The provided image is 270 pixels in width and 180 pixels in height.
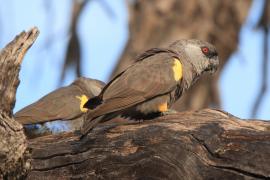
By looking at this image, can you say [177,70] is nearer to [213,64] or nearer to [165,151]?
[213,64]

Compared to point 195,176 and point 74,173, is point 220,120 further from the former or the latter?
point 74,173

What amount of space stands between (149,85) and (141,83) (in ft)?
0.31

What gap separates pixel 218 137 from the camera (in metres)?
5.70

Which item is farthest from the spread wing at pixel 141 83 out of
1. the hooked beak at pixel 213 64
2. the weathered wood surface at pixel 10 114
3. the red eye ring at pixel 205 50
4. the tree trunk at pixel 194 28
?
the tree trunk at pixel 194 28

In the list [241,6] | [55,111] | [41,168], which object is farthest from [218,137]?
[241,6]

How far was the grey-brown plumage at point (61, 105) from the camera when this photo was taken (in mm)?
8476

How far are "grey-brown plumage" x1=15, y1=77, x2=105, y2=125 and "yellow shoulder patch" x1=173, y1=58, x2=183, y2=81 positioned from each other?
1879 millimetres

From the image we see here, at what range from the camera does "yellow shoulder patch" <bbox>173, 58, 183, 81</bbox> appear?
7309 mm

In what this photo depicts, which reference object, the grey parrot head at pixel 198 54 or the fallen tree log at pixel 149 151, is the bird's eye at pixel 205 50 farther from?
the fallen tree log at pixel 149 151

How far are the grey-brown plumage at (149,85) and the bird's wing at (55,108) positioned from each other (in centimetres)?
162

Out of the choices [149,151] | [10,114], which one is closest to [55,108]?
[149,151]

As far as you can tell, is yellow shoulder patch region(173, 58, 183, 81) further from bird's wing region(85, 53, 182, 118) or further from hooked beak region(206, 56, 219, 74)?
hooked beak region(206, 56, 219, 74)

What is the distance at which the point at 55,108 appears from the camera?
347 inches

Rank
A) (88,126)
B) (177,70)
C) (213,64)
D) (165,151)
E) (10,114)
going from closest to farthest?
1. (10,114)
2. (165,151)
3. (88,126)
4. (177,70)
5. (213,64)
